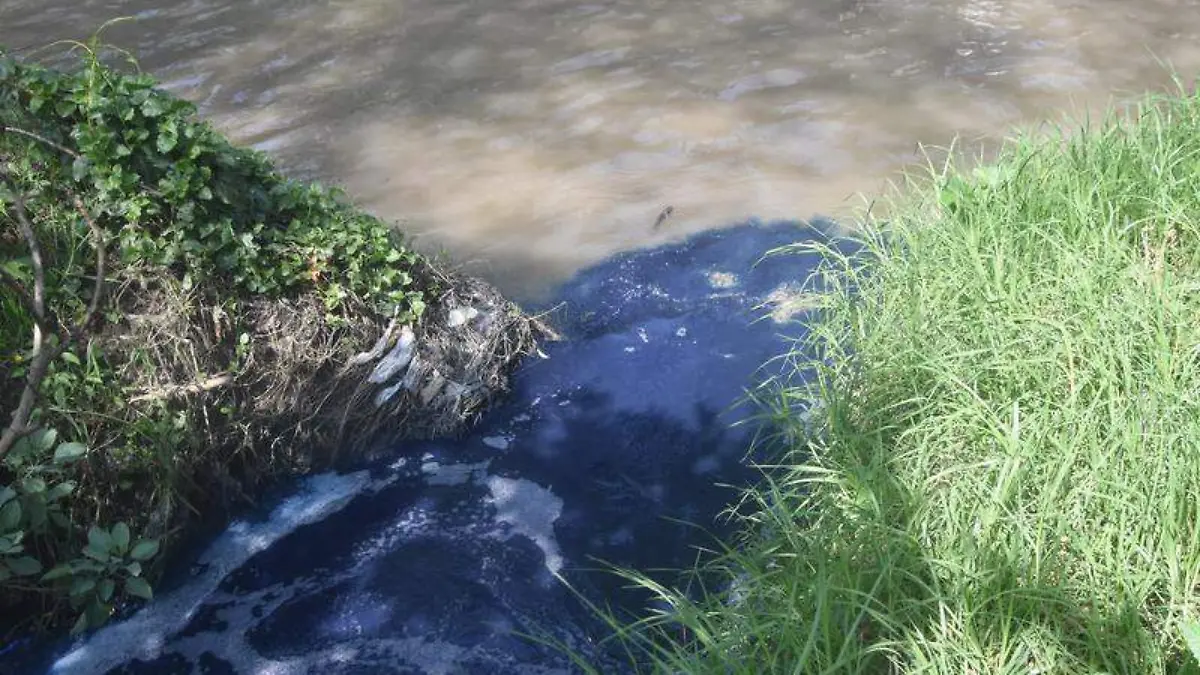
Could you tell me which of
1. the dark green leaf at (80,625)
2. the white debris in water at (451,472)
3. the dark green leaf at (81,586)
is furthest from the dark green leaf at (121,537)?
the white debris in water at (451,472)

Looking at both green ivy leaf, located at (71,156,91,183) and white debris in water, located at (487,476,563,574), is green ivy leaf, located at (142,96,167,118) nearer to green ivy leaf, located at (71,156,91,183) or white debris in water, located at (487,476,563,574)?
green ivy leaf, located at (71,156,91,183)

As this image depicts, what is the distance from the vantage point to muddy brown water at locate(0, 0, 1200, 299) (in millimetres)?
5891

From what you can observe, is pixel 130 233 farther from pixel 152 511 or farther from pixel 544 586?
pixel 544 586

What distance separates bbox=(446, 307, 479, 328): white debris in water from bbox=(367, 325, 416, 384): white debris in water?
23 centimetres

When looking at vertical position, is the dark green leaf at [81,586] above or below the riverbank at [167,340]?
below

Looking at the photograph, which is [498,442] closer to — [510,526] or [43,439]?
[510,526]

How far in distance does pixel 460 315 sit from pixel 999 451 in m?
2.27

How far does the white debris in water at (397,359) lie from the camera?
14.1ft

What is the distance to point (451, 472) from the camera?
434 centimetres

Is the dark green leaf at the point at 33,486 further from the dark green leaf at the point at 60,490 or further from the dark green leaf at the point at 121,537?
the dark green leaf at the point at 121,537

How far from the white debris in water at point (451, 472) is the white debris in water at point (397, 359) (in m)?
0.38

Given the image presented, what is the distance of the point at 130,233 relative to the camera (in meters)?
3.95

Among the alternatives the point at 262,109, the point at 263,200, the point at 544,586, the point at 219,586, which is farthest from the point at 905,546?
the point at 262,109

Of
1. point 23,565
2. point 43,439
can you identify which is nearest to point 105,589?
point 23,565
